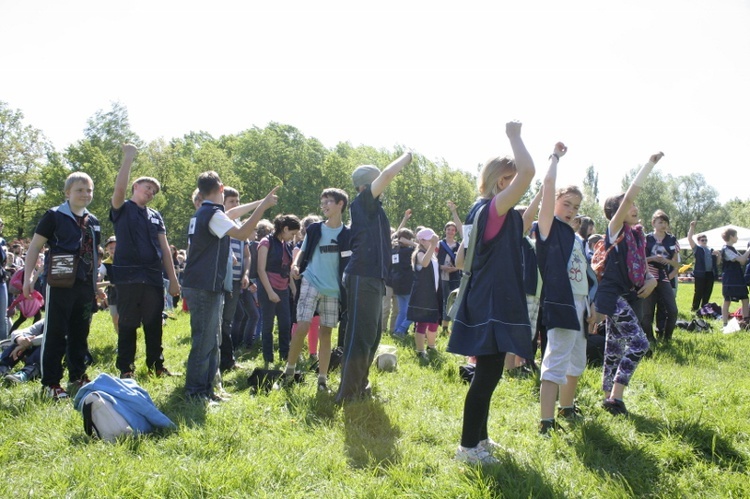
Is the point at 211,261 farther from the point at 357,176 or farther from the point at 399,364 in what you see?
the point at 399,364

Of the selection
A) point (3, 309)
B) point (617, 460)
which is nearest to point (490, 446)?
point (617, 460)

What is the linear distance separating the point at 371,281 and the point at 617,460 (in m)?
2.30

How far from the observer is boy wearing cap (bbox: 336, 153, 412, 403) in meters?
4.58

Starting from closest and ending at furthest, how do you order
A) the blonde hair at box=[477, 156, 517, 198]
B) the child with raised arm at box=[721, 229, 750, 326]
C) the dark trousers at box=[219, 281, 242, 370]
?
1. the blonde hair at box=[477, 156, 517, 198]
2. the dark trousers at box=[219, 281, 242, 370]
3. the child with raised arm at box=[721, 229, 750, 326]

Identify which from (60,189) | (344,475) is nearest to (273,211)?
(60,189)

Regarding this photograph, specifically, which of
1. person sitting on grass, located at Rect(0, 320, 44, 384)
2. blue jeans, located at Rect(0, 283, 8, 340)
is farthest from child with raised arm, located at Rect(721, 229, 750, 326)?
blue jeans, located at Rect(0, 283, 8, 340)

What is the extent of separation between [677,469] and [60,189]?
1522 inches

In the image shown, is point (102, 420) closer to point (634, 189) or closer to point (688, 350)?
point (634, 189)

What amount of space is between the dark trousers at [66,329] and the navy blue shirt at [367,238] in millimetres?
2810

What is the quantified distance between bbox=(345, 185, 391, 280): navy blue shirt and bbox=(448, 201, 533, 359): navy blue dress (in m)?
1.27

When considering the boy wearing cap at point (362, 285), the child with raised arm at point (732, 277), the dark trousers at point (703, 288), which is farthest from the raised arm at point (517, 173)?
the dark trousers at point (703, 288)

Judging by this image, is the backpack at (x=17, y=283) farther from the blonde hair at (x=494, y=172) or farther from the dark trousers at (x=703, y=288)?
the dark trousers at (x=703, y=288)

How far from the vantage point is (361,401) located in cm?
459

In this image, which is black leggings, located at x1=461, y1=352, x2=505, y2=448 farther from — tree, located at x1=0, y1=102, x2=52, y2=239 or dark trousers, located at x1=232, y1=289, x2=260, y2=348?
tree, located at x1=0, y1=102, x2=52, y2=239
